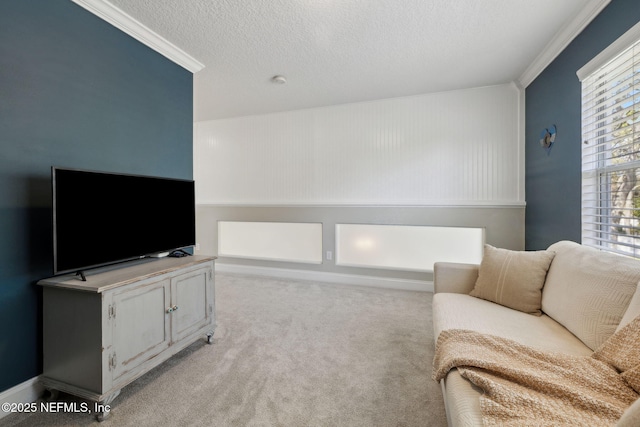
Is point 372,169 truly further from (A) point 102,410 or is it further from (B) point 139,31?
(A) point 102,410

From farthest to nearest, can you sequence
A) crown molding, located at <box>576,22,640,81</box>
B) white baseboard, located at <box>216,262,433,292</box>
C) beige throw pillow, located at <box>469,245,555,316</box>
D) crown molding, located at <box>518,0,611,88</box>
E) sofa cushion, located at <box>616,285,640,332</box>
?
white baseboard, located at <box>216,262,433,292</box>, crown molding, located at <box>518,0,611,88</box>, beige throw pillow, located at <box>469,245,555,316</box>, crown molding, located at <box>576,22,640,81</box>, sofa cushion, located at <box>616,285,640,332</box>

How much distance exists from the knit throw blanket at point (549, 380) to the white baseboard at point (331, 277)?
2290 millimetres

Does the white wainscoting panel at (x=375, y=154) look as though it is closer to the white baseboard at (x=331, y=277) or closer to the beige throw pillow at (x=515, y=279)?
the white baseboard at (x=331, y=277)

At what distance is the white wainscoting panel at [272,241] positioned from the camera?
3947 mm

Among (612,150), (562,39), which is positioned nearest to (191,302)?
(612,150)

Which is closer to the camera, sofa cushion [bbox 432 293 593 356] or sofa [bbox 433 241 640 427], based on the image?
sofa [bbox 433 241 640 427]

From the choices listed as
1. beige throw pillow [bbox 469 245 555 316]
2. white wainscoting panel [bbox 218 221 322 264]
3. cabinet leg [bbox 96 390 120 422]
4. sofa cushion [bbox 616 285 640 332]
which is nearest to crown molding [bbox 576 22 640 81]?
beige throw pillow [bbox 469 245 555 316]

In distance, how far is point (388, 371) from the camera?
5.94 feet

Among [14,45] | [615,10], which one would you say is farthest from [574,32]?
[14,45]

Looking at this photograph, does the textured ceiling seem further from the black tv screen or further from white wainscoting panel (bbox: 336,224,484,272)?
white wainscoting panel (bbox: 336,224,484,272)

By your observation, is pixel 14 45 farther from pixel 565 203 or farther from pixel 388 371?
pixel 565 203

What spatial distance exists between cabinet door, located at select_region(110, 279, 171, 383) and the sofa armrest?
200 cm

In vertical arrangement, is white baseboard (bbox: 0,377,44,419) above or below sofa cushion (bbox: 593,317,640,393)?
below

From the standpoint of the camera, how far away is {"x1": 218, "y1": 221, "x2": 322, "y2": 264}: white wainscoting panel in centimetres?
395
